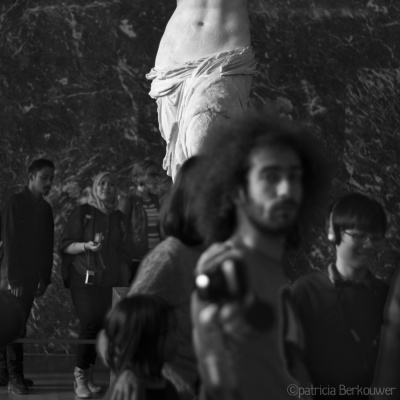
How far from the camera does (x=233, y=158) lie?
3213 millimetres

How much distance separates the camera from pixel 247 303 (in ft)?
9.61

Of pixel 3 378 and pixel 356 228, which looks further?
pixel 3 378

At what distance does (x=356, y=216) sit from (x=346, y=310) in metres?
→ 0.48

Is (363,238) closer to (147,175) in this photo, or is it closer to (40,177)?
(40,177)

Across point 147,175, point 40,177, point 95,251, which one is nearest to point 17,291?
point 95,251

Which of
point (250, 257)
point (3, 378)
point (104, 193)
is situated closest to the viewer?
point (250, 257)

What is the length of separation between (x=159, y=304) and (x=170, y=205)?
0.36 m

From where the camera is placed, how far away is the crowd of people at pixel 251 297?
2.95 m

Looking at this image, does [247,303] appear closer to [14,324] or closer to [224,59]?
Answer: [14,324]

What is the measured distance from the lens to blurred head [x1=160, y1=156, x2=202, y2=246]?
13.2 feet

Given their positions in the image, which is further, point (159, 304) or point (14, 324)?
point (159, 304)

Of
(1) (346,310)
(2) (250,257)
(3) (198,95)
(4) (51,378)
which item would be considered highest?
(3) (198,95)

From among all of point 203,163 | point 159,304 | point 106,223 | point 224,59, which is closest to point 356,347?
point 159,304

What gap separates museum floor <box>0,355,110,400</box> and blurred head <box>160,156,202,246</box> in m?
4.46
